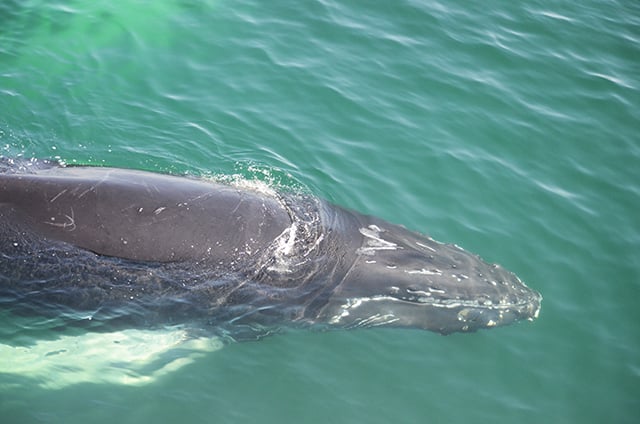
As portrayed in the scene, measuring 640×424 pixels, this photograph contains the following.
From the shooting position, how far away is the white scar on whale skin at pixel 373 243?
28.8 ft

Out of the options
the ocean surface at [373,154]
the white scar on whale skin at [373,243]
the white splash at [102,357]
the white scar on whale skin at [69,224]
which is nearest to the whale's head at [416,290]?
the white scar on whale skin at [373,243]

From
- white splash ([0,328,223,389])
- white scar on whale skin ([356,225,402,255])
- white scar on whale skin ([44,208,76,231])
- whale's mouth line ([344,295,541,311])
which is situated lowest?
white splash ([0,328,223,389])

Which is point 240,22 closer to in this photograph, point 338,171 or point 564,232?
point 338,171

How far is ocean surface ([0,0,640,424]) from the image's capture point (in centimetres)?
823

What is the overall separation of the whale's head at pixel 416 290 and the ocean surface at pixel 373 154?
1.48 ft

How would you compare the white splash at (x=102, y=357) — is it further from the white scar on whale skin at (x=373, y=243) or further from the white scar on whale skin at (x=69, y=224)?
the white scar on whale skin at (x=373, y=243)

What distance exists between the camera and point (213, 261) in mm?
7906

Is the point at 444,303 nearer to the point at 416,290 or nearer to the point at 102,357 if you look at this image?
the point at 416,290

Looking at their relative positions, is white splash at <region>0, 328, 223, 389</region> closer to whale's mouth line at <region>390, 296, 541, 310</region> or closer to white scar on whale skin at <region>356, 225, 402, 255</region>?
white scar on whale skin at <region>356, 225, 402, 255</region>

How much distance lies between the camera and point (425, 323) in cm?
888

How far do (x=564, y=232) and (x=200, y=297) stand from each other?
639 cm

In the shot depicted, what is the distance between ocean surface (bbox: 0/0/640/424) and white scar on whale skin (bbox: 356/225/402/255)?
3.72 ft

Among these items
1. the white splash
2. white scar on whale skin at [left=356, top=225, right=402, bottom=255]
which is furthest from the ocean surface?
white scar on whale skin at [left=356, top=225, right=402, bottom=255]

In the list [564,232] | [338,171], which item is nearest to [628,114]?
[564,232]
